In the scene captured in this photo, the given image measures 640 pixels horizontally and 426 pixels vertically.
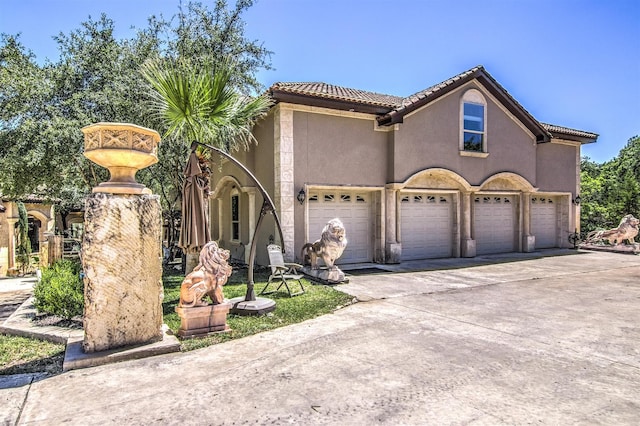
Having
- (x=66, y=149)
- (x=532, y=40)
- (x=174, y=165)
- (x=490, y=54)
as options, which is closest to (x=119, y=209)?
(x=66, y=149)

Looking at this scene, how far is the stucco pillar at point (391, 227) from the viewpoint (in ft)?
41.3

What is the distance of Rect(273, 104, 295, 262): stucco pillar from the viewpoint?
11.1m

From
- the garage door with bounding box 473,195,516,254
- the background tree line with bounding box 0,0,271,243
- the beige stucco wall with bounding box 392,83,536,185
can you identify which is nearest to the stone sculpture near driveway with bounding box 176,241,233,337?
the background tree line with bounding box 0,0,271,243

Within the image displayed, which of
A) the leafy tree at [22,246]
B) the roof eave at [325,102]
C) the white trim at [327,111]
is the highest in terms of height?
the roof eave at [325,102]

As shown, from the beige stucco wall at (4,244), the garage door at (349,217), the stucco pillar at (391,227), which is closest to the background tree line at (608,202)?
the stucco pillar at (391,227)

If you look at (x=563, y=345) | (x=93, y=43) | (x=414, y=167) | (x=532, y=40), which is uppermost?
(x=532, y=40)

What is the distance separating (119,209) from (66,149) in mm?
6267

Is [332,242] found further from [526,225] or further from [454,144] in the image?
[526,225]

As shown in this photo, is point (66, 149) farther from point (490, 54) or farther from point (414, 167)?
point (490, 54)

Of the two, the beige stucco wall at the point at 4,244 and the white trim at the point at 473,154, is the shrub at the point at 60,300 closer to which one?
the white trim at the point at 473,154

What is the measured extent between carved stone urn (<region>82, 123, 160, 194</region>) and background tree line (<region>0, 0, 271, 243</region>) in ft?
16.0

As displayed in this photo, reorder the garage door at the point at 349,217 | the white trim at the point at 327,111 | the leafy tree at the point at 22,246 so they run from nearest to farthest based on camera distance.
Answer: the white trim at the point at 327,111
the garage door at the point at 349,217
the leafy tree at the point at 22,246

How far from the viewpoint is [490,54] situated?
15.7m

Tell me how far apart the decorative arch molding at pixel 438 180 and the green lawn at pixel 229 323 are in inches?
233
